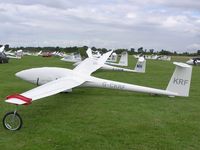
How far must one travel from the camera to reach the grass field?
6.15 meters

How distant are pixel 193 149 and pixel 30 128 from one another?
11.8 ft

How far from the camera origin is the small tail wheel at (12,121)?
6.90m

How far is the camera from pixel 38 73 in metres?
12.1

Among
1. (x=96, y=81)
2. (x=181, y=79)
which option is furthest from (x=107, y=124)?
(x=181, y=79)

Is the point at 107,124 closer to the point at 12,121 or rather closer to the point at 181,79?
the point at 12,121

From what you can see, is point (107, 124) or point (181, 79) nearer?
point (107, 124)

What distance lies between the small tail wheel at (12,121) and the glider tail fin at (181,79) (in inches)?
236

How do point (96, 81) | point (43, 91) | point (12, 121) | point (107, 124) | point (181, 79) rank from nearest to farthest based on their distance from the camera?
1. point (12, 121)
2. point (107, 124)
3. point (43, 91)
4. point (181, 79)
5. point (96, 81)

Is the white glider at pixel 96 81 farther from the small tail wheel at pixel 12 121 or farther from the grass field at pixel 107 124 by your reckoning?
the small tail wheel at pixel 12 121

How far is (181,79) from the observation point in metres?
10.9

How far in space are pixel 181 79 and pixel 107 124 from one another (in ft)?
14.3

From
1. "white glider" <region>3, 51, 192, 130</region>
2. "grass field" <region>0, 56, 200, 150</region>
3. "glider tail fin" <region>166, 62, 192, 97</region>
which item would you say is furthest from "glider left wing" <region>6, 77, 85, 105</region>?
"glider tail fin" <region>166, 62, 192, 97</region>

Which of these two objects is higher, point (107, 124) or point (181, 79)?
point (181, 79)

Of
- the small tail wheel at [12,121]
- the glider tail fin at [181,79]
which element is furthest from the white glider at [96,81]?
the small tail wheel at [12,121]
